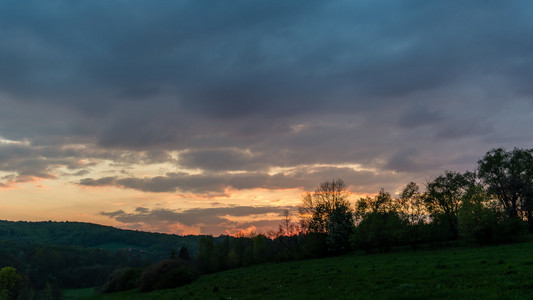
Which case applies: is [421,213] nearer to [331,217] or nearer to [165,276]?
[331,217]

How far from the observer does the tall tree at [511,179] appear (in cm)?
8425

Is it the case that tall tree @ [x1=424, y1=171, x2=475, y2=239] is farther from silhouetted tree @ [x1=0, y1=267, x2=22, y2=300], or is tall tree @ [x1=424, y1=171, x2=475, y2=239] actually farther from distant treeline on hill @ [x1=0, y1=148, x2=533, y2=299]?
silhouetted tree @ [x1=0, y1=267, x2=22, y2=300]

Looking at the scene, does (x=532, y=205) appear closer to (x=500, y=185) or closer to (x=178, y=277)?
(x=500, y=185)

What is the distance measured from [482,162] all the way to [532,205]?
16059mm

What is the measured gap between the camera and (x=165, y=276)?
60.0m

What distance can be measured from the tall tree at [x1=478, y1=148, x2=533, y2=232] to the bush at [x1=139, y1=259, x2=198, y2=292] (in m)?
78.2

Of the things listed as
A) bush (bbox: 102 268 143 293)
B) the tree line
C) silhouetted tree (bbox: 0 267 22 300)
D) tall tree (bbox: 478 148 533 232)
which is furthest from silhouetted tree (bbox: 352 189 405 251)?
silhouetted tree (bbox: 0 267 22 300)

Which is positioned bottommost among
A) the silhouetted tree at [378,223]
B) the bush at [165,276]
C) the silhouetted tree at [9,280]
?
the silhouetted tree at [9,280]

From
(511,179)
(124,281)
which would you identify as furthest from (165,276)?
(511,179)

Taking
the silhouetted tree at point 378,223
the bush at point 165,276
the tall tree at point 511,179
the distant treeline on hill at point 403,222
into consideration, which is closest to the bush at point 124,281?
the distant treeline on hill at point 403,222

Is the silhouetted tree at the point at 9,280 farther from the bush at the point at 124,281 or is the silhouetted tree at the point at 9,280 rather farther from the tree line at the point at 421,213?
the tree line at the point at 421,213

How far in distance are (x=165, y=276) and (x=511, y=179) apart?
288ft

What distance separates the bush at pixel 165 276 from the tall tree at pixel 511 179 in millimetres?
78228

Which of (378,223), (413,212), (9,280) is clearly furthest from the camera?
(9,280)
